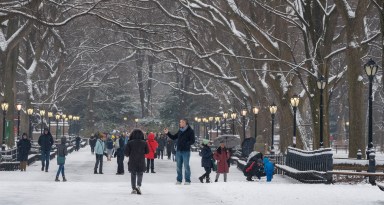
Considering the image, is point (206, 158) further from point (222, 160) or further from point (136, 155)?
point (136, 155)

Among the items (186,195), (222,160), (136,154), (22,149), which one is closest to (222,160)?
(222,160)

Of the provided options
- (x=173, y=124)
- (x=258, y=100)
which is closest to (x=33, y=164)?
(x=258, y=100)

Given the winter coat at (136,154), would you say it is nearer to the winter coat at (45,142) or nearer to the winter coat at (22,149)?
the winter coat at (45,142)

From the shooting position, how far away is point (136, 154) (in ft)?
59.7

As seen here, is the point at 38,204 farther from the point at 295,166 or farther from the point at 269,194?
the point at 295,166

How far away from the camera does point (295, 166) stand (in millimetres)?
28531

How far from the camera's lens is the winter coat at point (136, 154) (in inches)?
712

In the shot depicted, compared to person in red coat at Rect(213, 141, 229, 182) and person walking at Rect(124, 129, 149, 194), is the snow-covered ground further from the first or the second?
person in red coat at Rect(213, 141, 229, 182)

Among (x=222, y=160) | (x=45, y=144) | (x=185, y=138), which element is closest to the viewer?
(x=185, y=138)

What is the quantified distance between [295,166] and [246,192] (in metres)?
10.9

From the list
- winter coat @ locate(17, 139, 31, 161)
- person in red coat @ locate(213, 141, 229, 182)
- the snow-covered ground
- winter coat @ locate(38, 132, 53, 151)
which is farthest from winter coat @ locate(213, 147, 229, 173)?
winter coat @ locate(17, 139, 31, 161)

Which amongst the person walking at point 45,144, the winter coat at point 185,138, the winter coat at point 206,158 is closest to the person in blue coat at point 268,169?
the winter coat at point 206,158

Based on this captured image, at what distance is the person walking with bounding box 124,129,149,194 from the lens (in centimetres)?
1806

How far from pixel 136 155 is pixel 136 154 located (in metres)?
0.04
